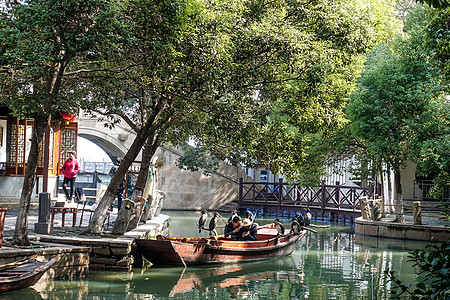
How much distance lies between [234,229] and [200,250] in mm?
1560

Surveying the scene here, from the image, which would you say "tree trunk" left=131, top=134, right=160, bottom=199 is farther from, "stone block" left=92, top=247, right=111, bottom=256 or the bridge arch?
the bridge arch

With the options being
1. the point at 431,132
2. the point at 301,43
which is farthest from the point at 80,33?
the point at 431,132

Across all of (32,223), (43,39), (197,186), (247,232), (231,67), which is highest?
(231,67)

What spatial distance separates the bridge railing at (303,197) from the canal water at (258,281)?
9991mm

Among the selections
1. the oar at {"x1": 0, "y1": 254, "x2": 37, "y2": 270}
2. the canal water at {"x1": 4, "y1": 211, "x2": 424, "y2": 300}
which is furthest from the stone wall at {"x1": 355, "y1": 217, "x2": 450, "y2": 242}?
the oar at {"x1": 0, "y1": 254, "x2": 37, "y2": 270}

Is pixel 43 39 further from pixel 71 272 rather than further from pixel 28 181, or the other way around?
pixel 71 272

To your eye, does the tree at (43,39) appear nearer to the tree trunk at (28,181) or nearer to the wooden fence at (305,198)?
the tree trunk at (28,181)

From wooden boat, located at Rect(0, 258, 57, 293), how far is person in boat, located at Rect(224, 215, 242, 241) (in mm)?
5407

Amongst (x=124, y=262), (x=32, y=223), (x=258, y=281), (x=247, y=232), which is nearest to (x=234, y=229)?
(x=247, y=232)

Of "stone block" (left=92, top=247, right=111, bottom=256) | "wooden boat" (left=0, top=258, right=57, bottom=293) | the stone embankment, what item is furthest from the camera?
"stone block" (left=92, top=247, right=111, bottom=256)

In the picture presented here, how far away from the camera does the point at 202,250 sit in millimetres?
12180

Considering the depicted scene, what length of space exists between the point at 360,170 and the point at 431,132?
181 inches

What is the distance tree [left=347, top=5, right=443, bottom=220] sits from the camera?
58.3 feet

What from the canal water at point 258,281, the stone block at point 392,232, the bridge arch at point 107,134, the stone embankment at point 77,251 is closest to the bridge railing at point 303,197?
the stone block at point 392,232
